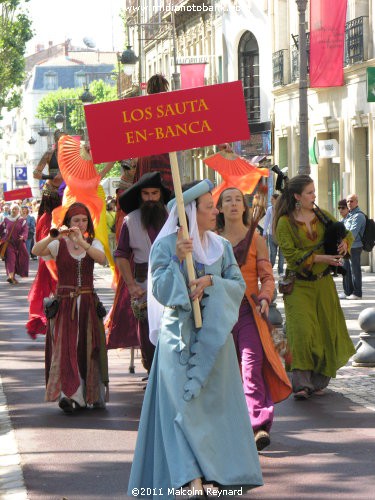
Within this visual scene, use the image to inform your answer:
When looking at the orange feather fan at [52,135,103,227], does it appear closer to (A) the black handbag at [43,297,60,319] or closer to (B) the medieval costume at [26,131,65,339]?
(A) the black handbag at [43,297,60,319]

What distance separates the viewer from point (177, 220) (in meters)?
7.09

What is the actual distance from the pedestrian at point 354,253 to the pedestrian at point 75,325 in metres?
11.0

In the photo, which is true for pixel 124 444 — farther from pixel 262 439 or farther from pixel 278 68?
pixel 278 68

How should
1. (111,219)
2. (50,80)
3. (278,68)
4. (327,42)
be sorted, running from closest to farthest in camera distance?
(327,42) → (111,219) → (278,68) → (50,80)

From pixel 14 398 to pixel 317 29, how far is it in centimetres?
1960

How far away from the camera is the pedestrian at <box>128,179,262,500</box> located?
6.66 metres

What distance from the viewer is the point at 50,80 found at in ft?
482

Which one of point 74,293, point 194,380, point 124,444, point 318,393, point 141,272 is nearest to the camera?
point 194,380

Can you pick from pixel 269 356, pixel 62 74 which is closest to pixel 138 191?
pixel 269 356

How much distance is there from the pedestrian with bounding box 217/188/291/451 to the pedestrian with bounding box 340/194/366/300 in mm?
11895

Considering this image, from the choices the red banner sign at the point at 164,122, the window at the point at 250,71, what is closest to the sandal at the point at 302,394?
the red banner sign at the point at 164,122

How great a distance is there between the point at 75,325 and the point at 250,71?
3388cm

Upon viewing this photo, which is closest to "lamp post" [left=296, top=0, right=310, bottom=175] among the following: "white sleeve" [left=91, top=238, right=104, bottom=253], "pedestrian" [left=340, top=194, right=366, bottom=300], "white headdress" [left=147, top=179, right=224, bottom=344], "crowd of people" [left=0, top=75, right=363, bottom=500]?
"pedestrian" [left=340, top=194, right=366, bottom=300]

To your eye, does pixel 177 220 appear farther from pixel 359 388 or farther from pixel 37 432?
pixel 359 388
